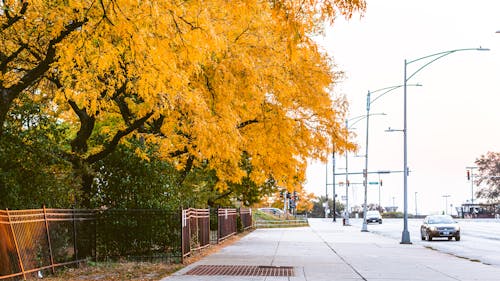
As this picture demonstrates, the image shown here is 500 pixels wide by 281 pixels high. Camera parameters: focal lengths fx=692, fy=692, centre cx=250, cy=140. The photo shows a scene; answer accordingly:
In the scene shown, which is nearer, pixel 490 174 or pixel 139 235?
pixel 139 235

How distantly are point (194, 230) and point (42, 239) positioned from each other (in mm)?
9518

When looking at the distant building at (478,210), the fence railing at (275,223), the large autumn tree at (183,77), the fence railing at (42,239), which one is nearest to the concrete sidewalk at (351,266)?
the fence railing at (42,239)

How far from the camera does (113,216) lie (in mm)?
20531

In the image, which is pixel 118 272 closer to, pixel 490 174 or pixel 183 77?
pixel 183 77

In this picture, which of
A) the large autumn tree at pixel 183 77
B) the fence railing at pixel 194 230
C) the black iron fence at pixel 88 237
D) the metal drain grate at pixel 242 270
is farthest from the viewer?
the fence railing at pixel 194 230

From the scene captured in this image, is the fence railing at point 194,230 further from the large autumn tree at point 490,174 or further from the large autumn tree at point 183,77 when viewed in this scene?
the large autumn tree at point 490,174

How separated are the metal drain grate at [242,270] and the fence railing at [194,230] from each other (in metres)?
2.28

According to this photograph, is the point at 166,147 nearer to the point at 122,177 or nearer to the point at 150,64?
the point at 122,177

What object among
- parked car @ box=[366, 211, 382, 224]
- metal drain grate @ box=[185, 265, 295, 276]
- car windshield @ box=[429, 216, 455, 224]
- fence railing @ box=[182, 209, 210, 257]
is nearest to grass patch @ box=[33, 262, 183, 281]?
metal drain grate @ box=[185, 265, 295, 276]

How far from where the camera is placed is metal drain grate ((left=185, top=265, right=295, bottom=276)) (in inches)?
653

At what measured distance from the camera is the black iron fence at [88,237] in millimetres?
13953

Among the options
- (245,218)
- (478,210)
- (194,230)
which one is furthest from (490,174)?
(194,230)

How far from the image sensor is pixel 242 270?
17422 mm

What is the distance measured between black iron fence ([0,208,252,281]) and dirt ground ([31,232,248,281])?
0.34m
